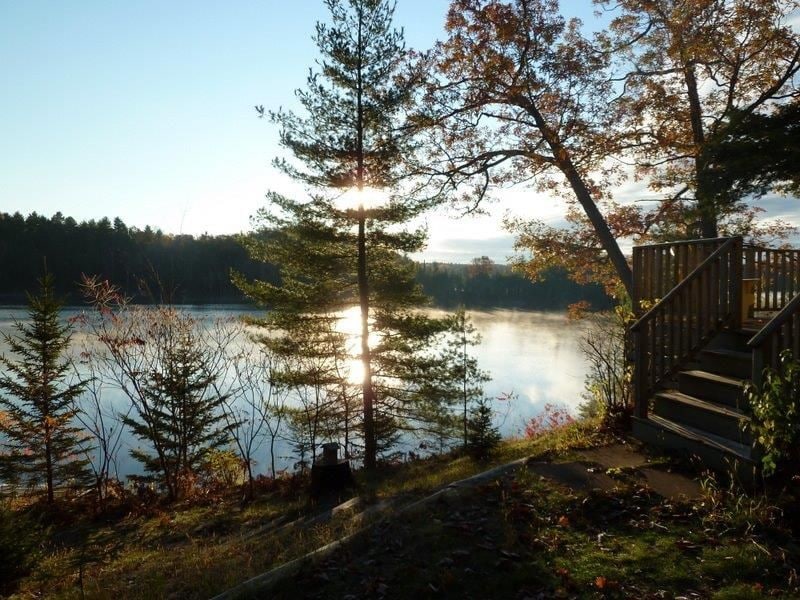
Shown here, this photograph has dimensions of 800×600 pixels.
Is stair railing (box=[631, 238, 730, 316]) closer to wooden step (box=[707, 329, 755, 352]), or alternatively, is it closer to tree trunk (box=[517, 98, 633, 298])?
wooden step (box=[707, 329, 755, 352])

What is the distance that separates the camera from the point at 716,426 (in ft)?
17.3

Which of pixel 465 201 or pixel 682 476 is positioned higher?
pixel 465 201

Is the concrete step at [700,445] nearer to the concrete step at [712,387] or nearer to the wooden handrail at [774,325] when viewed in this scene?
the concrete step at [712,387]

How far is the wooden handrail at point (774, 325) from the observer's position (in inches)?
172

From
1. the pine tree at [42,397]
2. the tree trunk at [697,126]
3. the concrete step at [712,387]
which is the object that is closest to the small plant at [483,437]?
the concrete step at [712,387]

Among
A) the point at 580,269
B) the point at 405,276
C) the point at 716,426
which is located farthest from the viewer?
the point at 405,276

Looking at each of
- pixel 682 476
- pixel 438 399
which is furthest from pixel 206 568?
pixel 438 399

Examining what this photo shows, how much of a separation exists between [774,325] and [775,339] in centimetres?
15

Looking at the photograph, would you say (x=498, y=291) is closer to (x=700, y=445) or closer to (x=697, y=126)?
(x=697, y=126)

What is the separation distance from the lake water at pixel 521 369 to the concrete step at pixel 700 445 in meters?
8.74

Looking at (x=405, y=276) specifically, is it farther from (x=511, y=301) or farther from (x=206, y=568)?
(x=511, y=301)

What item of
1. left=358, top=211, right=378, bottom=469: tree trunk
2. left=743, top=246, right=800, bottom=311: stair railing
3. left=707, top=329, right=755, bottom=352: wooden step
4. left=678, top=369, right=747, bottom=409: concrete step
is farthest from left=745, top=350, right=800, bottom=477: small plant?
left=358, top=211, right=378, bottom=469: tree trunk

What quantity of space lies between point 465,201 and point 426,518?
8.66 metres

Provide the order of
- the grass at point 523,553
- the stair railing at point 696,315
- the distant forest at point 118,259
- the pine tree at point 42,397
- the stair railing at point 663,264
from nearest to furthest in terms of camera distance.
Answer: the grass at point 523,553 < the stair railing at point 696,315 < the stair railing at point 663,264 < the pine tree at point 42,397 < the distant forest at point 118,259
